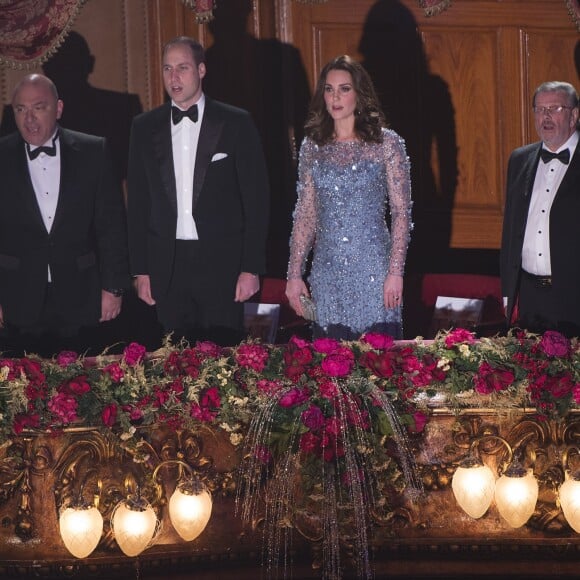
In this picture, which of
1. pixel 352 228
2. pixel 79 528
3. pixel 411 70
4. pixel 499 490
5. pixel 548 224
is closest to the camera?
pixel 79 528

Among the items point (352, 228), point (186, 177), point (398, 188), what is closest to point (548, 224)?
point (398, 188)

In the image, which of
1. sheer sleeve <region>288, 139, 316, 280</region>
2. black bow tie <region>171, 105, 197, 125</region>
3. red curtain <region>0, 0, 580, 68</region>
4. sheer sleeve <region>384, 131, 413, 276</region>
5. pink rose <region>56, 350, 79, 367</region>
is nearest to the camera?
pink rose <region>56, 350, 79, 367</region>

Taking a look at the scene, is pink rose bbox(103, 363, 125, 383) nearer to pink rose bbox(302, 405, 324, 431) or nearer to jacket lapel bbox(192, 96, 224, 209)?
pink rose bbox(302, 405, 324, 431)

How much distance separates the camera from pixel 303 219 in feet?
14.8

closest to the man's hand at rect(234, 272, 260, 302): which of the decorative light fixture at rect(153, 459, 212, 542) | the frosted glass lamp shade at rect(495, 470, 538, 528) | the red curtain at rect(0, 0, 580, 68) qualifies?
the decorative light fixture at rect(153, 459, 212, 542)

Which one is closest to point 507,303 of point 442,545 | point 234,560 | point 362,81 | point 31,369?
point 362,81

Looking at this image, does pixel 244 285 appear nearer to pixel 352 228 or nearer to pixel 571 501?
pixel 352 228

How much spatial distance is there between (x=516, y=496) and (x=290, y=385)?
0.72 m

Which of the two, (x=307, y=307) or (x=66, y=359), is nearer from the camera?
(x=66, y=359)

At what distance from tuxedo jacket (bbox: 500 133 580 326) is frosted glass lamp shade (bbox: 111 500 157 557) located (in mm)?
1911

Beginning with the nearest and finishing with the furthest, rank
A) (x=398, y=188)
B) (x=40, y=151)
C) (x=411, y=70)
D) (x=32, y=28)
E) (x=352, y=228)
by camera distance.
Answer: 1. (x=398, y=188)
2. (x=352, y=228)
3. (x=40, y=151)
4. (x=32, y=28)
5. (x=411, y=70)

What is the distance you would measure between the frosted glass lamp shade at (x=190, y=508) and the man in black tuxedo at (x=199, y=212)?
1331 millimetres

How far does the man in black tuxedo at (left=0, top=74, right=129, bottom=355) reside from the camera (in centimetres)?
477

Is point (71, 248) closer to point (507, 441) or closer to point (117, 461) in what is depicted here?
point (117, 461)
